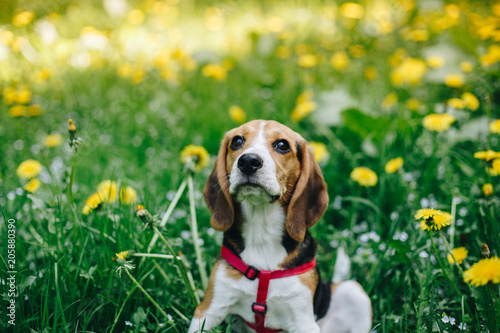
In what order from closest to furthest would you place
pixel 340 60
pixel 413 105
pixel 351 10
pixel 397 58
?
pixel 413 105, pixel 340 60, pixel 397 58, pixel 351 10

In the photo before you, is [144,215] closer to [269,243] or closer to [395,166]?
[269,243]

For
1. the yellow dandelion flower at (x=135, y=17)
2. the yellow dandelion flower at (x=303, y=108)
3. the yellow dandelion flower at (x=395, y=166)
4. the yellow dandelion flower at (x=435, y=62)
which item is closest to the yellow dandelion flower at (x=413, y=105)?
the yellow dandelion flower at (x=435, y=62)

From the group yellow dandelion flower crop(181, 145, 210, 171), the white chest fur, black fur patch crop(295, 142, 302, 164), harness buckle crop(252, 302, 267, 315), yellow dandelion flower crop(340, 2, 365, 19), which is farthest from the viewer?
yellow dandelion flower crop(340, 2, 365, 19)

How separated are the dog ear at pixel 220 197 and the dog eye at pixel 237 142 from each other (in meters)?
0.08

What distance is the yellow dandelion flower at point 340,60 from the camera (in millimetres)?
5113

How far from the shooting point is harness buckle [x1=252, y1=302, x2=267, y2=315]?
2.12 meters

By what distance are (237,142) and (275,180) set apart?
0.40 m

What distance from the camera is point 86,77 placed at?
18.7 ft

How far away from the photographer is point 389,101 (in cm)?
446

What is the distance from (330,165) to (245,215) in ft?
5.02

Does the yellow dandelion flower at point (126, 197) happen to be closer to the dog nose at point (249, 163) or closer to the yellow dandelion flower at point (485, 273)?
the dog nose at point (249, 163)

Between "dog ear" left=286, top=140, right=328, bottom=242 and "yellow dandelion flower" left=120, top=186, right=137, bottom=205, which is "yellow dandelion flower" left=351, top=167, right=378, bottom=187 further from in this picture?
"yellow dandelion flower" left=120, top=186, right=137, bottom=205

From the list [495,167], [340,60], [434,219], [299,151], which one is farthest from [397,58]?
[434,219]

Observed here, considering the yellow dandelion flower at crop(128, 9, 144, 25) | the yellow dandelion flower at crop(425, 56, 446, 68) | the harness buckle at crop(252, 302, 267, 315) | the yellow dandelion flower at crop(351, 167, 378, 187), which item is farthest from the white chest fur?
the yellow dandelion flower at crop(128, 9, 144, 25)
